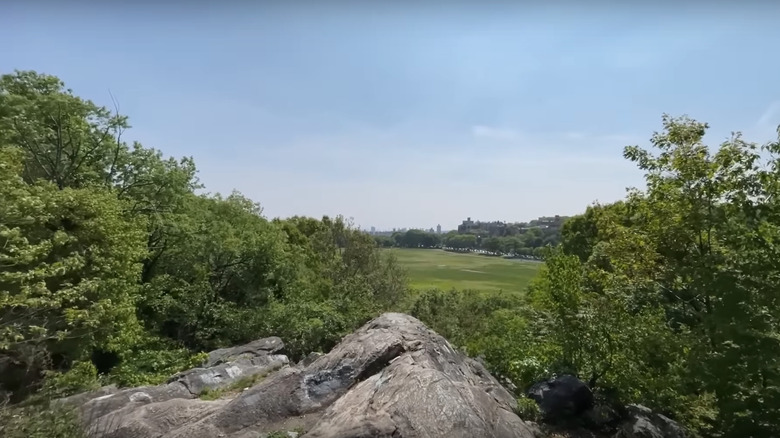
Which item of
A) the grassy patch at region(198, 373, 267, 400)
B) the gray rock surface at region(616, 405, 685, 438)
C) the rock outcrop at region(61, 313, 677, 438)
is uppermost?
the rock outcrop at region(61, 313, 677, 438)

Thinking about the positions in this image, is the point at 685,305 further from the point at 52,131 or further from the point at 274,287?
the point at 52,131

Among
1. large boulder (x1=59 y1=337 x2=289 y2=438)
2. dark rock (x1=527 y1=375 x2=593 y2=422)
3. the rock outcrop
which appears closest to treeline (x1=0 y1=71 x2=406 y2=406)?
large boulder (x1=59 y1=337 x2=289 y2=438)

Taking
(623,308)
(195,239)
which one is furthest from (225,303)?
(623,308)

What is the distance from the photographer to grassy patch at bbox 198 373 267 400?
1380 cm

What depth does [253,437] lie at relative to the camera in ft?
31.3

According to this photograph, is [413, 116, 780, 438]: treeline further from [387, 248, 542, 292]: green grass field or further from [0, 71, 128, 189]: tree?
[387, 248, 542, 292]: green grass field

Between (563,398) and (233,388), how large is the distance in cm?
1101

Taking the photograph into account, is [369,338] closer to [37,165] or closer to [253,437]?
[253,437]

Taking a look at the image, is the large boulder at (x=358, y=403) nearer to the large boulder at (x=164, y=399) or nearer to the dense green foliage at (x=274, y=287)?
the large boulder at (x=164, y=399)

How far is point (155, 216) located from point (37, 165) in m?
5.82

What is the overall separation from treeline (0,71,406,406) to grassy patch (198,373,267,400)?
3975 mm

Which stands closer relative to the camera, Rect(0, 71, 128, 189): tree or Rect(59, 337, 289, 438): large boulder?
Rect(59, 337, 289, 438): large boulder

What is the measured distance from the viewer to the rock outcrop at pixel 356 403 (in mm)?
8672

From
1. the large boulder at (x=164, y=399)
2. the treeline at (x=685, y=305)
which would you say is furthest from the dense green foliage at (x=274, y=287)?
the large boulder at (x=164, y=399)
